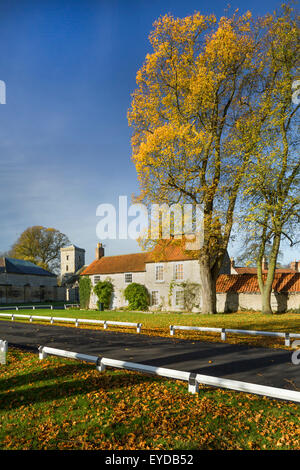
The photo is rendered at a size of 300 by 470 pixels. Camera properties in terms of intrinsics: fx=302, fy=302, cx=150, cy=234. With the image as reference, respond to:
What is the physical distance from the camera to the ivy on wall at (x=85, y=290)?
40.1m

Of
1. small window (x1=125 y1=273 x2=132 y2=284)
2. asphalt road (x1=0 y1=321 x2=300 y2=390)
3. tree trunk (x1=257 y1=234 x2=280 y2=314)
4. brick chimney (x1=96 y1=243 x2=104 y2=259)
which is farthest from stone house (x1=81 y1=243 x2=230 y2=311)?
asphalt road (x1=0 y1=321 x2=300 y2=390)

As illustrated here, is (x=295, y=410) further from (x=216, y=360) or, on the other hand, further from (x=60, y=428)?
(x=60, y=428)

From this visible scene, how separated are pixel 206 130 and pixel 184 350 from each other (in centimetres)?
1629

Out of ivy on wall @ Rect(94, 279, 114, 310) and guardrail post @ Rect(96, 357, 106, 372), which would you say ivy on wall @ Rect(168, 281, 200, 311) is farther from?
guardrail post @ Rect(96, 357, 106, 372)

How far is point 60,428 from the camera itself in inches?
211

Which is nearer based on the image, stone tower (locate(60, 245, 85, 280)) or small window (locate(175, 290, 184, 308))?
small window (locate(175, 290, 184, 308))

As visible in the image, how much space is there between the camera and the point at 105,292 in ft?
123

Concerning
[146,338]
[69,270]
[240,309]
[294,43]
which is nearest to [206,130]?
[294,43]

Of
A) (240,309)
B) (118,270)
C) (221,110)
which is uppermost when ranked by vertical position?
(221,110)

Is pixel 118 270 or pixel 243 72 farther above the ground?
pixel 243 72

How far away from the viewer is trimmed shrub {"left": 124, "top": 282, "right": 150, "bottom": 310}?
3456cm

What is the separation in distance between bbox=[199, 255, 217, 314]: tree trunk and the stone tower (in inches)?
1996

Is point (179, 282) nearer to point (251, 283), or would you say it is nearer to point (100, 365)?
point (251, 283)

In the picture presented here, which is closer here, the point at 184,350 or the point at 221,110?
the point at 184,350
